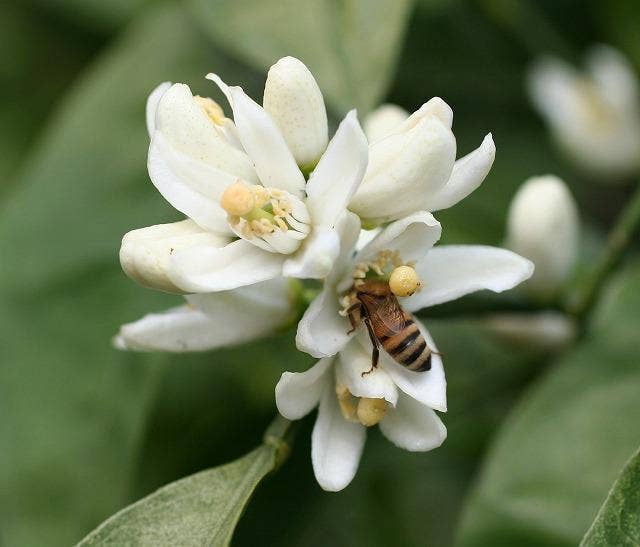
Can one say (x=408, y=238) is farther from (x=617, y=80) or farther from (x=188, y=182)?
(x=617, y=80)

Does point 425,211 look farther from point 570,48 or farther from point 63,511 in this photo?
point 570,48

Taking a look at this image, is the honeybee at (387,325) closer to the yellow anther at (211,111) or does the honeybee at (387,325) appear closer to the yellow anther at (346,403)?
the yellow anther at (346,403)

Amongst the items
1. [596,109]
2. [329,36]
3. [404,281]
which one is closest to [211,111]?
[404,281]

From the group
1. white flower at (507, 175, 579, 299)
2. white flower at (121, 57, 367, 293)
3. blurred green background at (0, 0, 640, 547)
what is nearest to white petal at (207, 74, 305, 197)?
white flower at (121, 57, 367, 293)

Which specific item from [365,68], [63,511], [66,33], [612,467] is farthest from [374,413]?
[66,33]

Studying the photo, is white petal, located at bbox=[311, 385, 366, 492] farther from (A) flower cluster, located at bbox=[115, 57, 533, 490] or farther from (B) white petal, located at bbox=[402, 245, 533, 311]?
(B) white petal, located at bbox=[402, 245, 533, 311]
